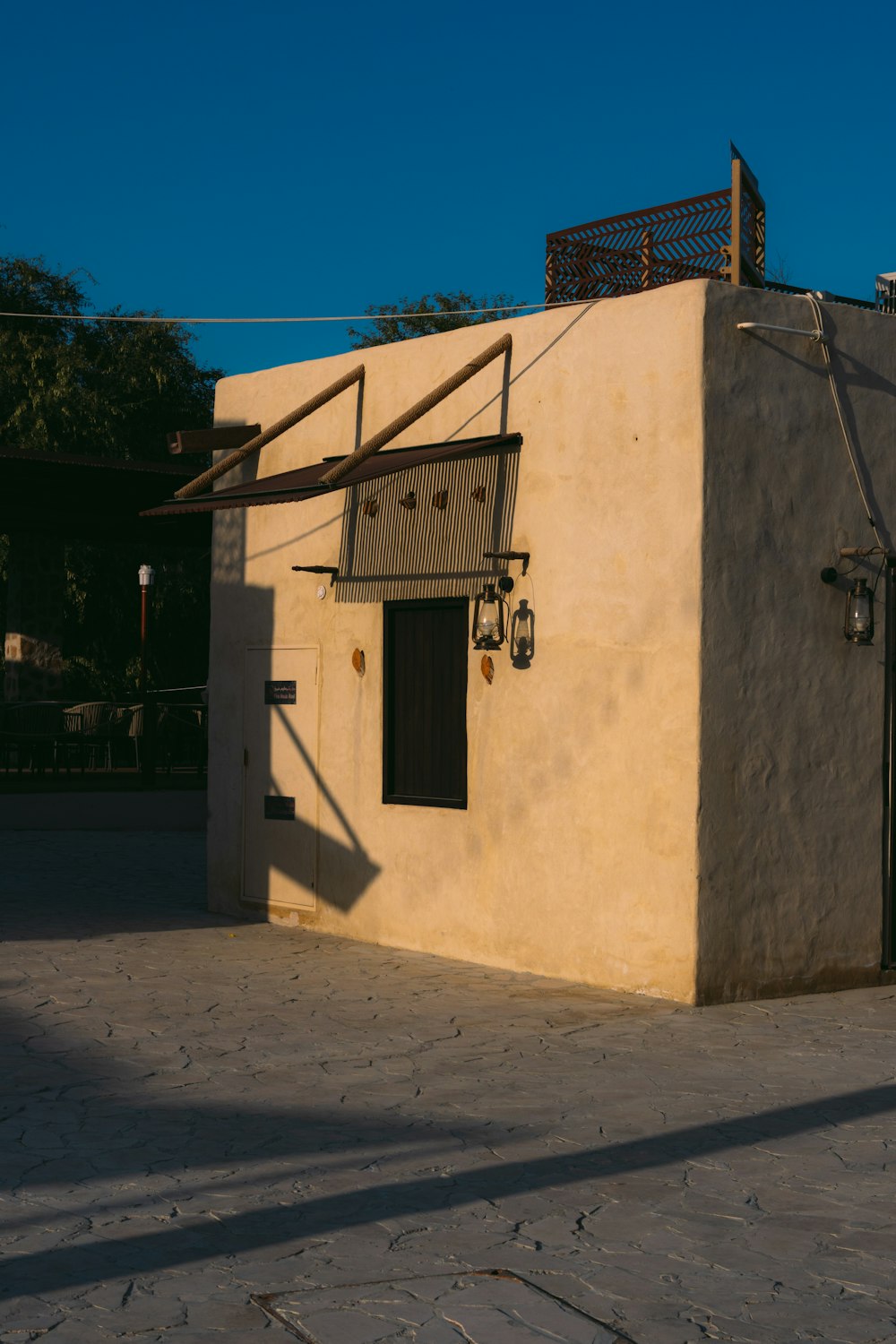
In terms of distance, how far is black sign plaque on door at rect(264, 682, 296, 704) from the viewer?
465 inches

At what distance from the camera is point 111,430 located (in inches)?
1196

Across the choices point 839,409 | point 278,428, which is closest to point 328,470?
point 278,428

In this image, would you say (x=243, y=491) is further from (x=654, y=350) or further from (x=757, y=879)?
(x=757, y=879)

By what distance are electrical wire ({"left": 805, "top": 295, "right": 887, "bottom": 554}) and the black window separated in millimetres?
2596

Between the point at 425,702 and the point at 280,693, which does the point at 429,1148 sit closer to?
the point at 425,702

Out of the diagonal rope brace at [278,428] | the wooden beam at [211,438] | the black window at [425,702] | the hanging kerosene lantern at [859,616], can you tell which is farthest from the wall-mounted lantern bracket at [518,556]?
the wooden beam at [211,438]

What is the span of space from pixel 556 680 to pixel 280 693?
113 inches

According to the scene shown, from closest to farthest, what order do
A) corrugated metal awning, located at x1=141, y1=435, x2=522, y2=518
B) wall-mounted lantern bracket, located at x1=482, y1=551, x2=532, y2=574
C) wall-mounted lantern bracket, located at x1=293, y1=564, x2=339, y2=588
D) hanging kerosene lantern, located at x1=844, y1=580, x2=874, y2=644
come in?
hanging kerosene lantern, located at x1=844, y1=580, x2=874, y2=644
corrugated metal awning, located at x1=141, y1=435, x2=522, y2=518
wall-mounted lantern bracket, located at x1=482, y1=551, x2=532, y2=574
wall-mounted lantern bracket, located at x1=293, y1=564, x2=339, y2=588

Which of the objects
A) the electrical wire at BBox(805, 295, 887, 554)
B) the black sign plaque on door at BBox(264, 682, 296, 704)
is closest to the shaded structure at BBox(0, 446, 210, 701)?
the black sign plaque on door at BBox(264, 682, 296, 704)

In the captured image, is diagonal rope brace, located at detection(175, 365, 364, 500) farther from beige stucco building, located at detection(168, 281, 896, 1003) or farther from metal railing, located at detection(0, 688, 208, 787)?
metal railing, located at detection(0, 688, 208, 787)

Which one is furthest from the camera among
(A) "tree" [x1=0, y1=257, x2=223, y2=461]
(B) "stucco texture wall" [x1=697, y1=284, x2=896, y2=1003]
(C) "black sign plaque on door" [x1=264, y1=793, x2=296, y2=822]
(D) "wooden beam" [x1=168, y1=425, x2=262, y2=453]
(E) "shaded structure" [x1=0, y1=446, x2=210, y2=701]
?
(A) "tree" [x1=0, y1=257, x2=223, y2=461]

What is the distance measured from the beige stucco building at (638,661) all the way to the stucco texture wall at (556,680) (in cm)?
2

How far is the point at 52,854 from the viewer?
53.0 feet

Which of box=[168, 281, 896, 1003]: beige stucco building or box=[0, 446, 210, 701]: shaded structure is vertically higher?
box=[0, 446, 210, 701]: shaded structure
